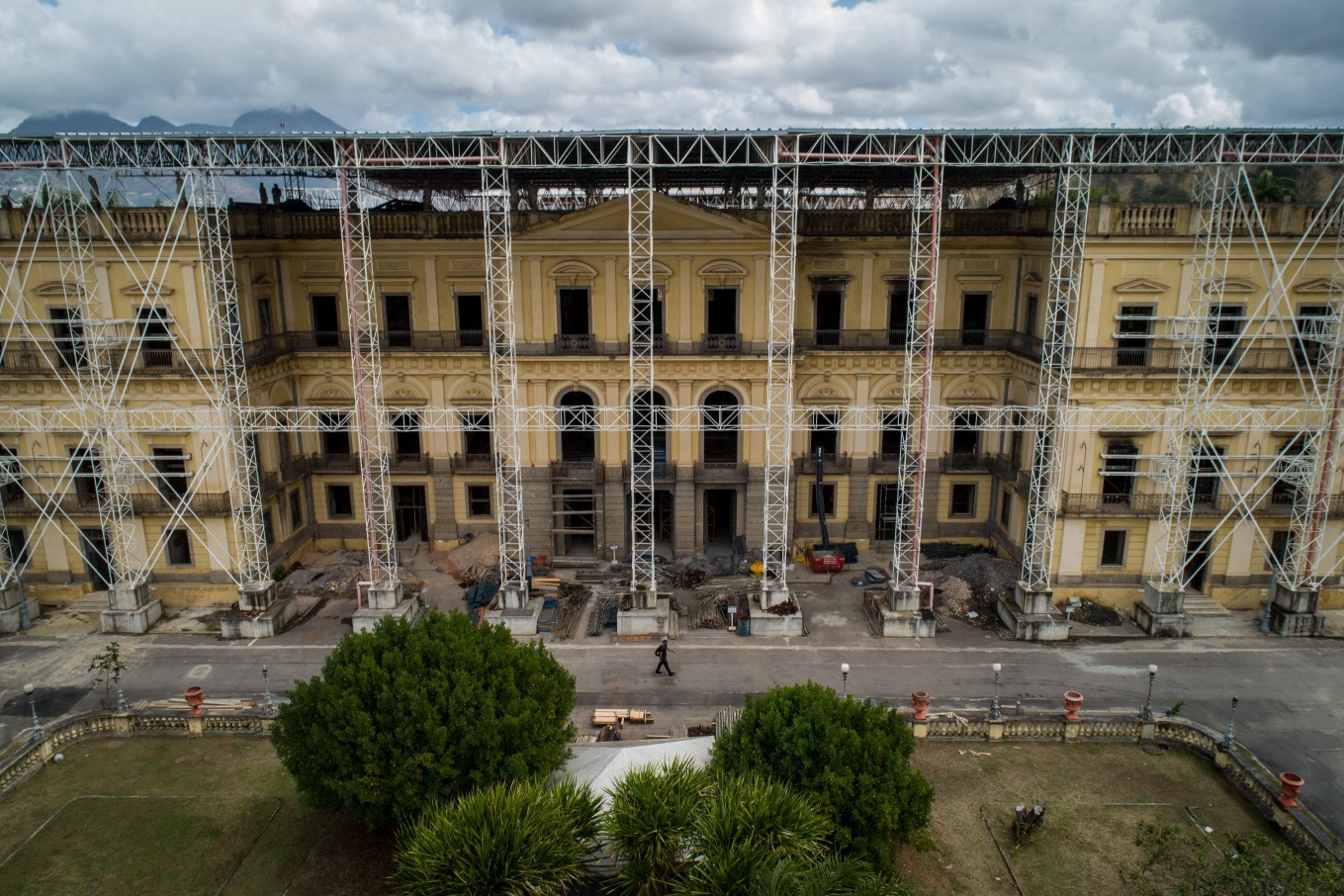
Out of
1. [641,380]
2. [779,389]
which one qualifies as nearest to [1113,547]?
[779,389]

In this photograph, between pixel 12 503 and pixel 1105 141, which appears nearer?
A: pixel 1105 141

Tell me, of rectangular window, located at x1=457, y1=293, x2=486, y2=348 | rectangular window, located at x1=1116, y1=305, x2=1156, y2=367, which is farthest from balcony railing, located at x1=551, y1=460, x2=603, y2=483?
rectangular window, located at x1=1116, y1=305, x2=1156, y2=367

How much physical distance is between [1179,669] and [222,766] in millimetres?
25634

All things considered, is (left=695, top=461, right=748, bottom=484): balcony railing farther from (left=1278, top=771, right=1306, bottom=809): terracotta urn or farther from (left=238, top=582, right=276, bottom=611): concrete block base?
(left=1278, top=771, right=1306, bottom=809): terracotta urn

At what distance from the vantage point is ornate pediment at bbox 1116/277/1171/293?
91.2 feet

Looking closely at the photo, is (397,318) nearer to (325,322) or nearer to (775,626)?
(325,322)

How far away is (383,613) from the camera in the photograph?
28.8m

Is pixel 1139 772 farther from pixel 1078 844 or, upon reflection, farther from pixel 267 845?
pixel 267 845

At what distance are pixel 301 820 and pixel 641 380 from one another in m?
17.6

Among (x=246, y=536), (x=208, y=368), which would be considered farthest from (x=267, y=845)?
(x=208, y=368)

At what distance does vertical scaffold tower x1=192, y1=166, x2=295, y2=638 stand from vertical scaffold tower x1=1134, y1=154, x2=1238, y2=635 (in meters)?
27.8

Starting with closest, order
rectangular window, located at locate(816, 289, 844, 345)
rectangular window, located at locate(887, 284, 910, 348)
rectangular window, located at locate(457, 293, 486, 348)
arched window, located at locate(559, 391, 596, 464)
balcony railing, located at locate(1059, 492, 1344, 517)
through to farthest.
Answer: balcony railing, located at locate(1059, 492, 1344, 517) < arched window, located at locate(559, 391, 596, 464) < rectangular window, located at locate(457, 293, 486, 348) < rectangular window, located at locate(887, 284, 910, 348) < rectangular window, located at locate(816, 289, 844, 345)

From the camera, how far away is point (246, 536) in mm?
29422

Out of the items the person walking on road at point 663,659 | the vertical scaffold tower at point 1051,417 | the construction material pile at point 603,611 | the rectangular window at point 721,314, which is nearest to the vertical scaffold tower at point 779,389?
the rectangular window at point 721,314
